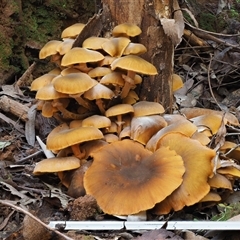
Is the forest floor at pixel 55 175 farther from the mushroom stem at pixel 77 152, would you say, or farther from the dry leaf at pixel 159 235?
the mushroom stem at pixel 77 152

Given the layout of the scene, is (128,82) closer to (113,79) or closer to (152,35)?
(113,79)

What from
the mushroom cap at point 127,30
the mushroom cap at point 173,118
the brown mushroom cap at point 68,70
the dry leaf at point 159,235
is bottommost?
the dry leaf at point 159,235

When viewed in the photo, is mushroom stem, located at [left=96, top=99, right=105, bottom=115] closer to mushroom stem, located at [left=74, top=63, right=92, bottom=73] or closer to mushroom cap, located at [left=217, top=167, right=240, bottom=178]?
mushroom stem, located at [left=74, top=63, right=92, bottom=73]

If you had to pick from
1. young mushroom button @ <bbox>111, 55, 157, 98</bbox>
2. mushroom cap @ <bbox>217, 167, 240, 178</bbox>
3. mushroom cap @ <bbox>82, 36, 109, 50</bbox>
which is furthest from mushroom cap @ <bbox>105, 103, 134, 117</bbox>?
mushroom cap @ <bbox>217, 167, 240, 178</bbox>

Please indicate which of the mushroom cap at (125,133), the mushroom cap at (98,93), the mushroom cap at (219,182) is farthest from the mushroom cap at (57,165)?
the mushroom cap at (219,182)

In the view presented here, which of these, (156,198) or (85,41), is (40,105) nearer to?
(85,41)

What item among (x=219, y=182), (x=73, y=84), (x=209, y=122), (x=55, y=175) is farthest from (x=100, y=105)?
(x=219, y=182)
